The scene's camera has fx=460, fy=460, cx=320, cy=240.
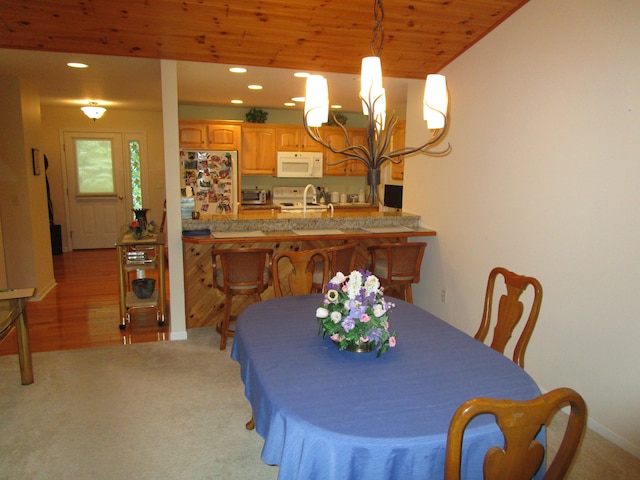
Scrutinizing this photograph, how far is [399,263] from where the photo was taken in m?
3.80

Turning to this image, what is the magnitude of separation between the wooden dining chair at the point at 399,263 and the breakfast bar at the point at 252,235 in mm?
282

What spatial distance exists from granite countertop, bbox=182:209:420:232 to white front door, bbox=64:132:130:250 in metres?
4.59

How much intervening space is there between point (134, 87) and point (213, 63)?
1.79 m

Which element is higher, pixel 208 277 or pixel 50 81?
pixel 50 81

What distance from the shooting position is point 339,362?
5.82 feet

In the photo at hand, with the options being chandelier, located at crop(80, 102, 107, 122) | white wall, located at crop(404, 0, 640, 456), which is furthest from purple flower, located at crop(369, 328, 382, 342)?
chandelier, located at crop(80, 102, 107, 122)

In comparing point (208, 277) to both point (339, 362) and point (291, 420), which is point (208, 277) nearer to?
point (339, 362)

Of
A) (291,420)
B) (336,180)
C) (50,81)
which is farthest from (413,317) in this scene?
(336,180)

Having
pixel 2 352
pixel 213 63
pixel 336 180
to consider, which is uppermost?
pixel 213 63

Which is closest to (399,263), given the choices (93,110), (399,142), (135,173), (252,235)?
A: (252,235)

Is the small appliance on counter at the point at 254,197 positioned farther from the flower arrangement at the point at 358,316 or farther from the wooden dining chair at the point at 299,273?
the flower arrangement at the point at 358,316

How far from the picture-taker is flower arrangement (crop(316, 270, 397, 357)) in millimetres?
1804

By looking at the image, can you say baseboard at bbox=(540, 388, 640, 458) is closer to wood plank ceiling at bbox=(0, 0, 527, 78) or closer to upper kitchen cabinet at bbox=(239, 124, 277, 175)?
wood plank ceiling at bbox=(0, 0, 527, 78)

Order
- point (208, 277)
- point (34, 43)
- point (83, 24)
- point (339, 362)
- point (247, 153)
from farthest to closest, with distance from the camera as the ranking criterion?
point (247, 153)
point (208, 277)
point (34, 43)
point (83, 24)
point (339, 362)
